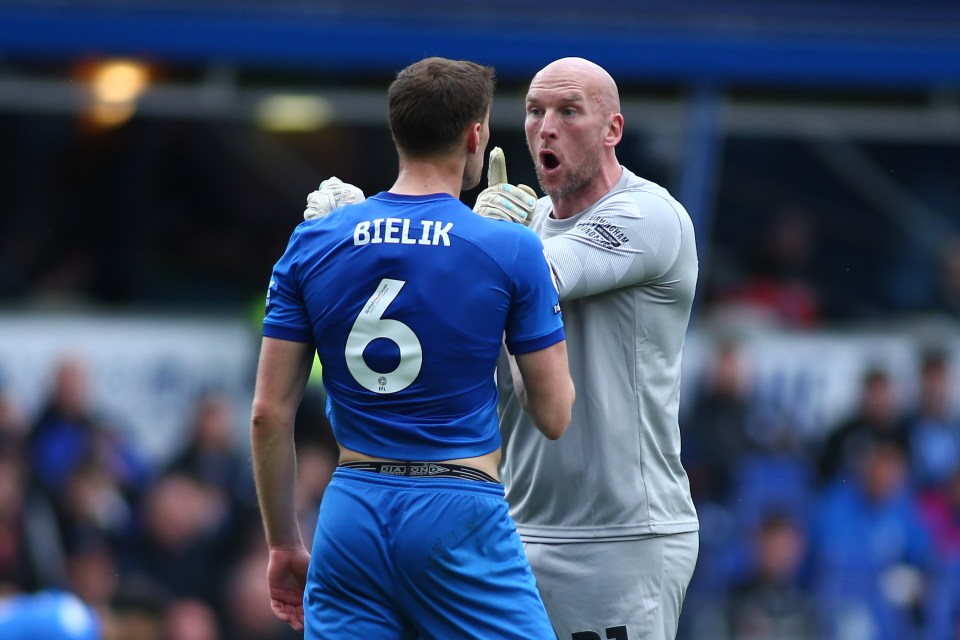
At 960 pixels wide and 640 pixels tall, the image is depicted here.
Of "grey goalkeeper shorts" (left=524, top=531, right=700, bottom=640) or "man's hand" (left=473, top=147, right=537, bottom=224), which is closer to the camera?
"man's hand" (left=473, top=147, right=537, bottom=224)

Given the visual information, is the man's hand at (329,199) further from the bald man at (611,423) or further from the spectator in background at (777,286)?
the spectator in background at (777,286)

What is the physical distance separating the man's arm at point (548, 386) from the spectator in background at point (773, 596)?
621 cm

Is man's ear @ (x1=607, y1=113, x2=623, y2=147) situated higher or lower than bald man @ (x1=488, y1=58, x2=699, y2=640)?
higher

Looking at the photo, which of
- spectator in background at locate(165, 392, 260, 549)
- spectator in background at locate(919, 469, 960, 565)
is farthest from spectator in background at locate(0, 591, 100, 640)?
spectator in background at locate(919, 469, 960, 565)

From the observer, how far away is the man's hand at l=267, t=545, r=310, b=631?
13.7ft

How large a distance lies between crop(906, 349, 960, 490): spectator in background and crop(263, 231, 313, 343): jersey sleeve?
7.89 meters

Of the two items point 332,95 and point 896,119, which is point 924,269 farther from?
point 332,95

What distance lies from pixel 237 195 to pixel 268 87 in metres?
0.87

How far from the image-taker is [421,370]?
3.84m

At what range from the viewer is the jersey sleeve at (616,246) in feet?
14.5

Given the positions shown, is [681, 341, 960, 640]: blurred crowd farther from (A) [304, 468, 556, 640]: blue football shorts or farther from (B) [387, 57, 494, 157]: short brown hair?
(B) [387, 57, 494, 157]: short brown hair

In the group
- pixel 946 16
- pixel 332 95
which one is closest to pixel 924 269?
pixel 946 16

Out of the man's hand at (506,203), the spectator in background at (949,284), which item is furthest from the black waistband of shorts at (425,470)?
the spectator in background at (949,284)

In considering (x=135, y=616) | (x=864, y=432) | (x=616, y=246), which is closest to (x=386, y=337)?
(x=616, y=246)
